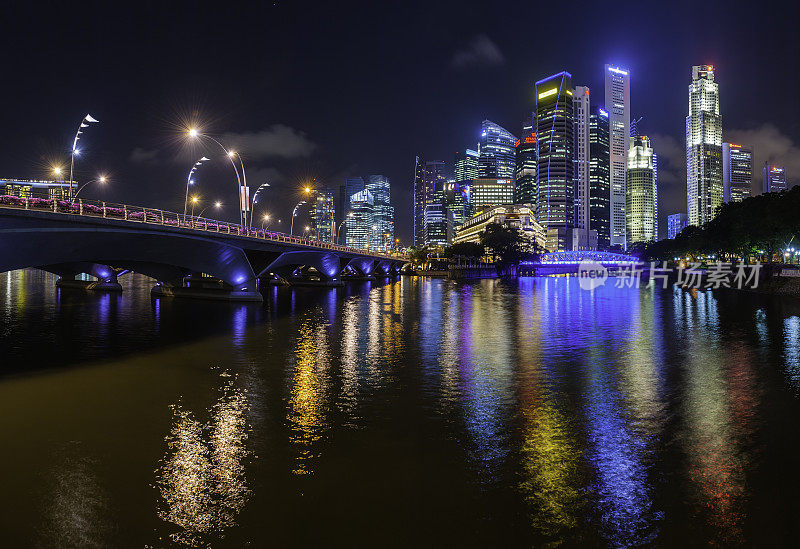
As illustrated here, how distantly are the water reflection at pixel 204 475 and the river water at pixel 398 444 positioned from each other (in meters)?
0.05

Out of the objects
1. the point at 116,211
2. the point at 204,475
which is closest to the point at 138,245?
the point at 116,211

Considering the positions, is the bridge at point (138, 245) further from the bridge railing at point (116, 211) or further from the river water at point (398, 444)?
the river water at point (398, 444)

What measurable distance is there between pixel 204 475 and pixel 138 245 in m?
33.4

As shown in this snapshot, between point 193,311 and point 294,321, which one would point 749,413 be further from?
point 193,311

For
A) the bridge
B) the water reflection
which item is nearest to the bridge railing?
the bridge

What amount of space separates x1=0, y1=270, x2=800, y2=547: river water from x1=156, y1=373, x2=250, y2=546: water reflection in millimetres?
50

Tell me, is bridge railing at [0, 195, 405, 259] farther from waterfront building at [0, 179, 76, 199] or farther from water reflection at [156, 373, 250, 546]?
water reflection at [156, 373, 250, 546]

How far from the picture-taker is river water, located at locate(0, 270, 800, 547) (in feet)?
26.0

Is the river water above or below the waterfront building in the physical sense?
below

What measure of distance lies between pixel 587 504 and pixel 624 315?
35.9 meters

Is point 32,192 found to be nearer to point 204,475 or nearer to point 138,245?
point 138,245

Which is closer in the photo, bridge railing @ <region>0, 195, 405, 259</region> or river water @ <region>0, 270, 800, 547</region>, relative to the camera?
river water @ <region>0, 270, 800, 547</region>

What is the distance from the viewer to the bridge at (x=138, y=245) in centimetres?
2728

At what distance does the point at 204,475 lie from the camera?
31.8ft
